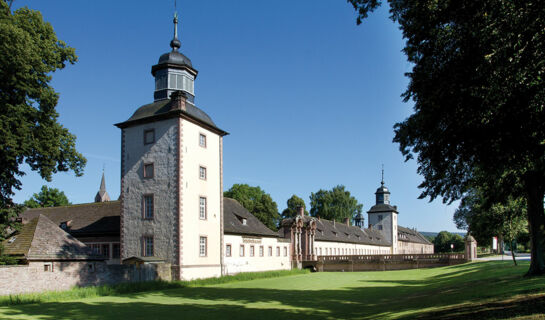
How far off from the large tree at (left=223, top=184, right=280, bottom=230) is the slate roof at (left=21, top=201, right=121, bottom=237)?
3052 cm

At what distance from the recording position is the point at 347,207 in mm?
91375

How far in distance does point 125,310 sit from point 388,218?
273ft

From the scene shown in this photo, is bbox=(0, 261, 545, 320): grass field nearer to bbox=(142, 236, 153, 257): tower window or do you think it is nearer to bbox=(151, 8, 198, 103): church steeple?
bbox=(142, 236, 153, 257): tower window

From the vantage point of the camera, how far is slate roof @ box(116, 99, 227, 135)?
31.1 m

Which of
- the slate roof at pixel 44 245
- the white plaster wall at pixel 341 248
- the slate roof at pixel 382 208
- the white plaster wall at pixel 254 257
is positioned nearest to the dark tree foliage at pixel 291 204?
the white plaster wall at pixel 341 248

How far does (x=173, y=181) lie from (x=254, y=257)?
12604mm

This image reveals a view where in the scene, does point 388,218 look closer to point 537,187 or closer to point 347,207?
point 347,207

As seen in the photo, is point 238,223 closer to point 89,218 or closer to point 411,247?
point 89,218

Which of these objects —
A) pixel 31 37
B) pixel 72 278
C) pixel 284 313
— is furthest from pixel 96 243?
pixel 284 313

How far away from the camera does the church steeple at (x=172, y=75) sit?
110 ft

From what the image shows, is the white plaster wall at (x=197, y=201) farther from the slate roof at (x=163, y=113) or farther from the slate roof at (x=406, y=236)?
the slate roof at (x=406, y=236)

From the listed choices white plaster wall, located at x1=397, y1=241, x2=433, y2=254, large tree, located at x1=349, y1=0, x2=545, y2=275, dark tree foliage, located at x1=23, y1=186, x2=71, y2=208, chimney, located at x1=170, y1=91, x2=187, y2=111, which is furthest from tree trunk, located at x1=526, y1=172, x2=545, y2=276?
white plaster wall, located at x1=397, y1=241, x2=433, y2=254

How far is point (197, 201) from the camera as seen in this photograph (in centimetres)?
3166

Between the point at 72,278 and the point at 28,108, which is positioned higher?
the point at 28,108
